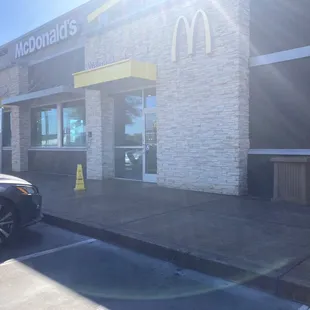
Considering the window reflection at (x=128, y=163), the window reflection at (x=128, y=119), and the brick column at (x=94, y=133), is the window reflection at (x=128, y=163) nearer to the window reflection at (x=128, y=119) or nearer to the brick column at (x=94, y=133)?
the window reflection at (x=128, y=119)

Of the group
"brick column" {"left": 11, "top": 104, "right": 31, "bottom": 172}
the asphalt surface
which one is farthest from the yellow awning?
"brick column" {"left": 11, "top": 104, "right": 31, "bottom": 172}

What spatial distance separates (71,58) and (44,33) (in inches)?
82.9

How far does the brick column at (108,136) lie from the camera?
12583mm

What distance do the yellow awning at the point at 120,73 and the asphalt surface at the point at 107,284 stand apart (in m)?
5.70

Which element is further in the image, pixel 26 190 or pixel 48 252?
pixel 26 190

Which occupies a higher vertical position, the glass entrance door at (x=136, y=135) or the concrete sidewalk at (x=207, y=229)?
the glass entrance door at (x=136, y=135)

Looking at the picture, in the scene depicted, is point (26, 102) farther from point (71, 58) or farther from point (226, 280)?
point (226, 280)

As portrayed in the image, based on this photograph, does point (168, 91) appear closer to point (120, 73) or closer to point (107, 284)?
point (120, 73)

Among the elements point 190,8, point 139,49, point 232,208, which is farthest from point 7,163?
point 232,208

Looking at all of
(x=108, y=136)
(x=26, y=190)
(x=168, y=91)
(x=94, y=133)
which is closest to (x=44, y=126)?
(x=94, y=133)

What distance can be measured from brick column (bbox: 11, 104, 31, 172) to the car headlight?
11.5 meters

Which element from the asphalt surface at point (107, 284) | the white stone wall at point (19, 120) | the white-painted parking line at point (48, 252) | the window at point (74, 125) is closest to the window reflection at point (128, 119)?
the window at point (74, 125)

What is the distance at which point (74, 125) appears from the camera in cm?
1453

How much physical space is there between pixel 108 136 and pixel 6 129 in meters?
8.94
